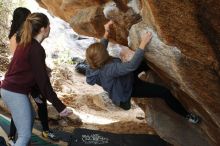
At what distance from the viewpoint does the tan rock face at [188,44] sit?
4407 millimetres

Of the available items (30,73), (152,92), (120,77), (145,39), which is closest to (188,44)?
(145,39)

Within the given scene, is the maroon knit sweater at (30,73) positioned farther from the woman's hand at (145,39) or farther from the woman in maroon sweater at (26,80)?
the woman's hand at (145,39)

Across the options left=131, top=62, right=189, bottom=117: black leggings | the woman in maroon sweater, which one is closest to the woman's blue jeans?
the woman in maroon sweater

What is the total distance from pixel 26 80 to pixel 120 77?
1.28 metres

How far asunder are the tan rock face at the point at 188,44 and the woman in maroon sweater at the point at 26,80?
4.35 feet

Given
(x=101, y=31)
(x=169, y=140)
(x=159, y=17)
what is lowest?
(x=169, y=140)

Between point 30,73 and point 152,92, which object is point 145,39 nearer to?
point 152,92

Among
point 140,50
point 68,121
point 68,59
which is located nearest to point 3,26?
point 68,59

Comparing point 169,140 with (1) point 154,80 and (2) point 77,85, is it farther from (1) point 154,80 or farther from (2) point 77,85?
(2) point 77,85

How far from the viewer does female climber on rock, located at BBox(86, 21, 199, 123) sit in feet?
18.5

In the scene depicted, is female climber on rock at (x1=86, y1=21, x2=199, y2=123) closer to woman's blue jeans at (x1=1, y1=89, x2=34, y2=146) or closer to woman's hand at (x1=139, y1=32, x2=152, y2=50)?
woman's hand at (x1=139, y1=32, x2=152, y2=50)

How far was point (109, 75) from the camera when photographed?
588cm

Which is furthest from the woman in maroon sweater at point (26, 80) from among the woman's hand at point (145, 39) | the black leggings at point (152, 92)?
the woman's hand at point (145, 39)

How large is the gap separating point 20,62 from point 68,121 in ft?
14.9
